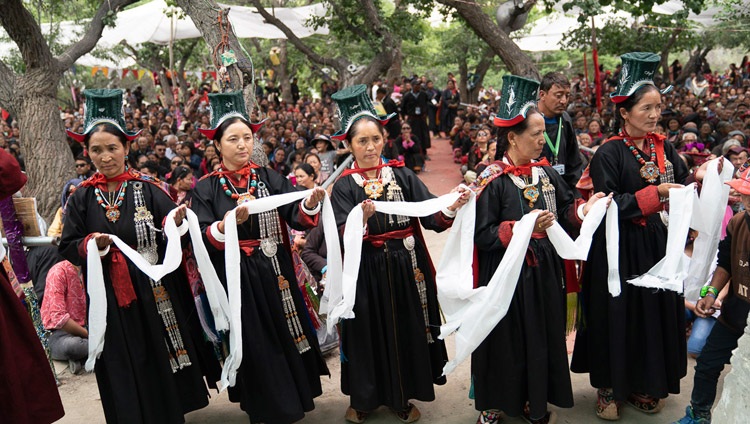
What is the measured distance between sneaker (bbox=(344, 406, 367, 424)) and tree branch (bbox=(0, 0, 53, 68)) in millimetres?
6439

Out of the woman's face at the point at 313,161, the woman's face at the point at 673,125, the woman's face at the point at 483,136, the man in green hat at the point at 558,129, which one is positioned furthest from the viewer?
the woman's face at the point at 673,125

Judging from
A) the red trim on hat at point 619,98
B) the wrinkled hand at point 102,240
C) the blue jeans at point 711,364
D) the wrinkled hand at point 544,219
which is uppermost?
the red trim on hat at point 619,98

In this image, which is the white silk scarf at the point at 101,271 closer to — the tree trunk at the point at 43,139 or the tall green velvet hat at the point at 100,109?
the tall green velvet hat at the point at 100,109

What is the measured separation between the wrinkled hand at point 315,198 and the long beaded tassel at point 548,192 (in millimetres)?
1262

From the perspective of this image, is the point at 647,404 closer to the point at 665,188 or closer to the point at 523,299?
the point at 523,299

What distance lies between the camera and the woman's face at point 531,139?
3.81 metres

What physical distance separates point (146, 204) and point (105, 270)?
448mm

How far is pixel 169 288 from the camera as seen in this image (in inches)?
163

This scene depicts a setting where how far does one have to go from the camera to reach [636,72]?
3959mm

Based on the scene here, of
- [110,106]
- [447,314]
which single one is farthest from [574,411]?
[110,106]

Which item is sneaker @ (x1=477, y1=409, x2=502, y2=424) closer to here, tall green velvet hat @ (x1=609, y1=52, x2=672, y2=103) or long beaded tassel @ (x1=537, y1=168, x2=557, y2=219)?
long beaded tassel @ (x1=537, y1=168, x2=557, y2=219)

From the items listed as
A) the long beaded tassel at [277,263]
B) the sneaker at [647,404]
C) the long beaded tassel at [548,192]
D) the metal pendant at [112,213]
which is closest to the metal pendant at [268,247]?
the long beaded tassel at [277,263]

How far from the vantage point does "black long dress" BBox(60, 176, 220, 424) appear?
3957mm

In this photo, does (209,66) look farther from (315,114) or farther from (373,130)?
(373,130)
